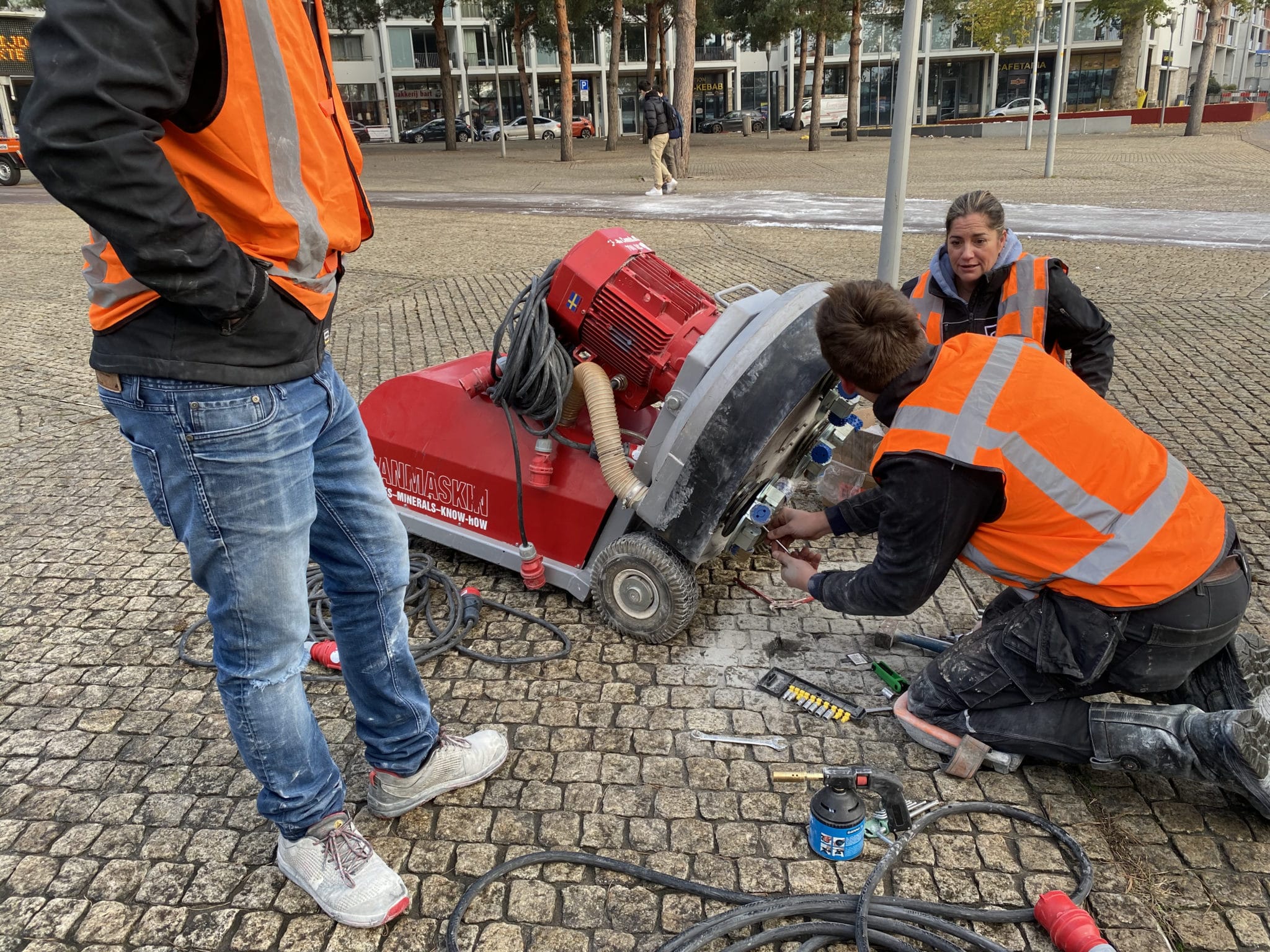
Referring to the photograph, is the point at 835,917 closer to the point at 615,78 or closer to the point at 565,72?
the point at 565,72

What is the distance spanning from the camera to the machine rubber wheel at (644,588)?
10.0ft

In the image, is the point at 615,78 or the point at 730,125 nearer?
the point at 615,78

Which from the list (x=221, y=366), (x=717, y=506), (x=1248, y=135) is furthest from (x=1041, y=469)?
(x=1248, y=135)

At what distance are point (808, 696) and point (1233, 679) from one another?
3.83 feet

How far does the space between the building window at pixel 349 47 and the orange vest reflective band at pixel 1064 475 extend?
60.7m

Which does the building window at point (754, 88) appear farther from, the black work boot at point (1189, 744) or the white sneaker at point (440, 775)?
the white sneaker at point (440, 775)

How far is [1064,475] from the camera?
231cm


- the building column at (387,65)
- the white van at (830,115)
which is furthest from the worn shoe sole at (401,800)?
the building column at (387,65)

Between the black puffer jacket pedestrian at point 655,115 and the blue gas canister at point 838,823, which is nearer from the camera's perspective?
the blue gas canister at point 838,823

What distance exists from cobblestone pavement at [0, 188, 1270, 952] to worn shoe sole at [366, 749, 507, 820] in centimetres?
4

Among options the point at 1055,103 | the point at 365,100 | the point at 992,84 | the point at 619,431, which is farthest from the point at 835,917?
the point at 365,100

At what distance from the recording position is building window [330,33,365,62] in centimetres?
5532

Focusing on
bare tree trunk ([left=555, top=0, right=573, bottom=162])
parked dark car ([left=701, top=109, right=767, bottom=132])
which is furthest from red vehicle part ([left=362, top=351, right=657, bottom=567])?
parked dark car ([left=701, top=109, right=767, bottom=132])

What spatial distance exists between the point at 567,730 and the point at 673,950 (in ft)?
2.92
